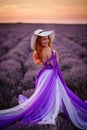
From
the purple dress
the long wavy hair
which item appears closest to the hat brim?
the long wavy hair

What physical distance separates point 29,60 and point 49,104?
26.3 inches

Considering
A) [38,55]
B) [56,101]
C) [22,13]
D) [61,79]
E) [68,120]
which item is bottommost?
[68,120]

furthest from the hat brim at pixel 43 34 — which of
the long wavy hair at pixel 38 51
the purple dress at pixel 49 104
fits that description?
the purple dress at pixel 49 104

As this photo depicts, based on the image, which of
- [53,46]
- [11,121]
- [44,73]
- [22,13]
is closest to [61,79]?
[44,73]

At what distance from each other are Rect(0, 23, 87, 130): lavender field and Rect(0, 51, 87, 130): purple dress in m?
0.10

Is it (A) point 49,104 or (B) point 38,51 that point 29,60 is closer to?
(B) point 38,51

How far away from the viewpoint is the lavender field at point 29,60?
364cm

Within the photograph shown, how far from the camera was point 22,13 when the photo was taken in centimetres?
378

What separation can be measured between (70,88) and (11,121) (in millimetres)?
938

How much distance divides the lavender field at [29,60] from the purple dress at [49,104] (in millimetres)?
102

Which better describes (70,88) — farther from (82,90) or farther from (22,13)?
(22,13)

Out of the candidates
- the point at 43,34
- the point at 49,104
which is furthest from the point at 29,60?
the point at 49,104

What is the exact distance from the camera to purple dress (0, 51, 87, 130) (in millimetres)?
3455

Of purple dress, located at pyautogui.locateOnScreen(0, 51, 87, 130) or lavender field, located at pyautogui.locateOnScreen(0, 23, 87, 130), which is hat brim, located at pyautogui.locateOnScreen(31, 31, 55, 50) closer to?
lavender field, located at pyautogui.locateOnScreen(0, 23, 87, 130)
